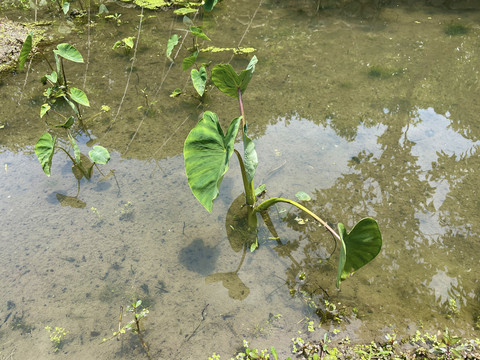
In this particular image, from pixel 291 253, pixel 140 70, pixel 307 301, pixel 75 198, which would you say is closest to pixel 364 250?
pixel 307 301

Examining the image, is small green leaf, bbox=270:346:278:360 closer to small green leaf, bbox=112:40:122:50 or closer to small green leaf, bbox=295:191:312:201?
small green leaf, bbox=295:191:312:201

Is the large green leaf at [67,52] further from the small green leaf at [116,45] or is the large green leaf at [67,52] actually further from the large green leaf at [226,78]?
the large green leaf at [226,78]

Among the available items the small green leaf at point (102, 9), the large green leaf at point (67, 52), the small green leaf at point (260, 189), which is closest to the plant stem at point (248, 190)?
the small green leaf at point (260, 189)

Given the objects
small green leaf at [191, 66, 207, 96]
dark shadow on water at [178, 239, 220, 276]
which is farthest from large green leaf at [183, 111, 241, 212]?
small green leaf at [191, 66, 207, 96]

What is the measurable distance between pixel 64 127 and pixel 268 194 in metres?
1.38

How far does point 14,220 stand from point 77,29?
317 cm

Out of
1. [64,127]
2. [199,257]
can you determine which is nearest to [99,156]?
[64,127]

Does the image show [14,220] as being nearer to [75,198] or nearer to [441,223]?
[75,198]

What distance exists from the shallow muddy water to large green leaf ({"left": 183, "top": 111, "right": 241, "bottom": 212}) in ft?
1.66

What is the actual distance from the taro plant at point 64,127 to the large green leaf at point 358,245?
1614 mm

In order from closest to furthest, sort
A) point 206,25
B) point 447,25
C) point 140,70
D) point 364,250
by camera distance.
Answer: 1. point 364,250
2. point 140,70
3. point 447,25
4. point 206,25

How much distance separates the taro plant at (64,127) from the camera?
2.20m

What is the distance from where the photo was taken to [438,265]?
1.95 meters

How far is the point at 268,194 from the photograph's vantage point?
7.77 ft
